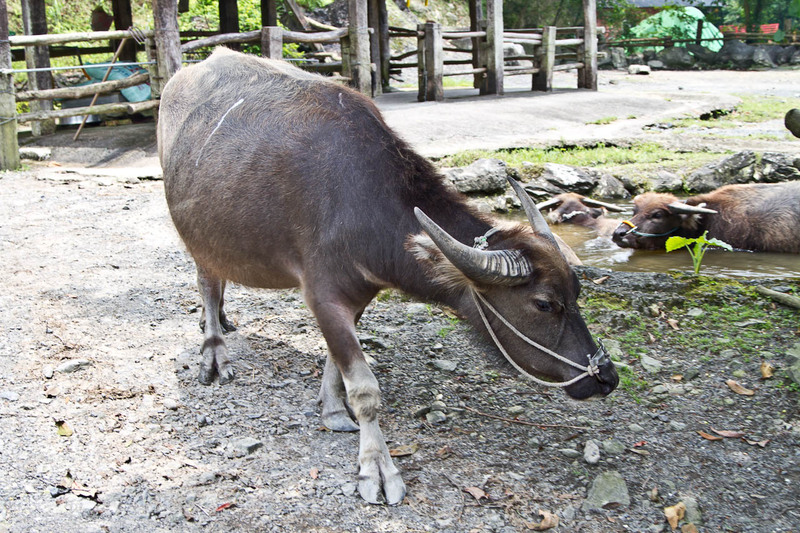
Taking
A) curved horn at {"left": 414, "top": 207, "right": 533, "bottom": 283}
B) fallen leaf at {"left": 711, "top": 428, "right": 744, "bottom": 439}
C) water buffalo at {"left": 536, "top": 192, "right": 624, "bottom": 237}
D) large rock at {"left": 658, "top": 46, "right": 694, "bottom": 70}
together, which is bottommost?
fallen leaf at {"left": 711, "top": 428, "right": 744, "bottom": 439}

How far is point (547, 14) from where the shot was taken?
95.1ft

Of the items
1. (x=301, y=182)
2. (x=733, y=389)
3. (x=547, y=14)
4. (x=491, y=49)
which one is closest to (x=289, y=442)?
(x=301, y=182)

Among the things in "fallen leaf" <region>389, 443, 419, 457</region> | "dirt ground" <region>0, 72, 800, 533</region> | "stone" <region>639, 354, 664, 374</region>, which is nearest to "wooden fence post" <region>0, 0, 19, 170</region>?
"dirt ground" <region>0, 72, 800, 533</region>

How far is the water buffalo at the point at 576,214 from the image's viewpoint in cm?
794

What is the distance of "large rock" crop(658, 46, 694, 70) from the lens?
2712 cm

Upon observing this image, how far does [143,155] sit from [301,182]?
7.68 m

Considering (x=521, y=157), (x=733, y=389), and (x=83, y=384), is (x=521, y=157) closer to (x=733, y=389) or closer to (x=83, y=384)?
(x=733, y=389)

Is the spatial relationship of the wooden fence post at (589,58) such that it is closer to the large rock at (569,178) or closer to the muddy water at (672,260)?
the large rock at (569,178)

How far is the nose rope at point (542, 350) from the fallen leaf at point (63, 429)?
209cm

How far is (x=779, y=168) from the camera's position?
851cm

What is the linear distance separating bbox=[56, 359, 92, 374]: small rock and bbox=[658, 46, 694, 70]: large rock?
89.1 feet

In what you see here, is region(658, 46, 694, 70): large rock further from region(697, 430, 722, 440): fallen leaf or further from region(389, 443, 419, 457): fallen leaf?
region(389, 443, 419, 457): fallen leaf

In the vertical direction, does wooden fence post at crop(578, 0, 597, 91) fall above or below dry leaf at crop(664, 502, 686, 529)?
above

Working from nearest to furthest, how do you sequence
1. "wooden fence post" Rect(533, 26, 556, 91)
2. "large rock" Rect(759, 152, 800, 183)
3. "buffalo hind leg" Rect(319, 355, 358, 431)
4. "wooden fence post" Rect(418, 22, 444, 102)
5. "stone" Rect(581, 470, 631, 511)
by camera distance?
"stone" Rect(581, 470, 631, 511)
"buffalo hind leg" Rect(319, 355, 358, 431)
"large rock" Rect(759, 152, 800, 183)
"wooden fence post" Rect(418, 22, 444, 102)
"wooden fence post" Rect(533, 26, 556, 91)
